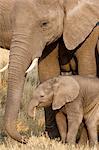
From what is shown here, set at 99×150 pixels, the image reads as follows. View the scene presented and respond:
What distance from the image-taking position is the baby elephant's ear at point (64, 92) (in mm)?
6980

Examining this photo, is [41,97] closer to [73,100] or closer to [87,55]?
[73,100]

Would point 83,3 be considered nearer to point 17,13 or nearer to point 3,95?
point 17,13

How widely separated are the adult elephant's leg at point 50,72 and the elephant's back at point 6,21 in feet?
2.05

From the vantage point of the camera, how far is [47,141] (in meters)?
7.10

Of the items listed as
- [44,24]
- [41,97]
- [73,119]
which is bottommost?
[73,119]

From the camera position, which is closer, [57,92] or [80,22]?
[57,92]

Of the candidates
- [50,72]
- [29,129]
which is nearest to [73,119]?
[50,72]

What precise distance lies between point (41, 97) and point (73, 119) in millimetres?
422

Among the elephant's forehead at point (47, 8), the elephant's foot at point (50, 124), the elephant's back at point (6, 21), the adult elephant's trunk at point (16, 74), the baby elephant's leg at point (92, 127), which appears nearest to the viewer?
the adult elephant's trunk at point (16, 74)

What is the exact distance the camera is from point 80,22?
7227mm

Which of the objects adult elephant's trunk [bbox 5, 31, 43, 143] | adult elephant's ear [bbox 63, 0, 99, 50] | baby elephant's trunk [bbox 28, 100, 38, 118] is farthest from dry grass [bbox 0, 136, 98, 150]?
adult elephant's ear [bbox 63, 0, 99, 50]

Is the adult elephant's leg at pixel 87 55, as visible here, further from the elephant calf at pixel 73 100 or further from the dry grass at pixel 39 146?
the dry grass at pixel 39 146

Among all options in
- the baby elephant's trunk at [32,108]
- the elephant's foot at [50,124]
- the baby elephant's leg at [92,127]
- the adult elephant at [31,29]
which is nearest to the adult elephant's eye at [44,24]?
the adult elephant at [31,29]

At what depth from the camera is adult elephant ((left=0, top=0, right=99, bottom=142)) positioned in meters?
6.59
